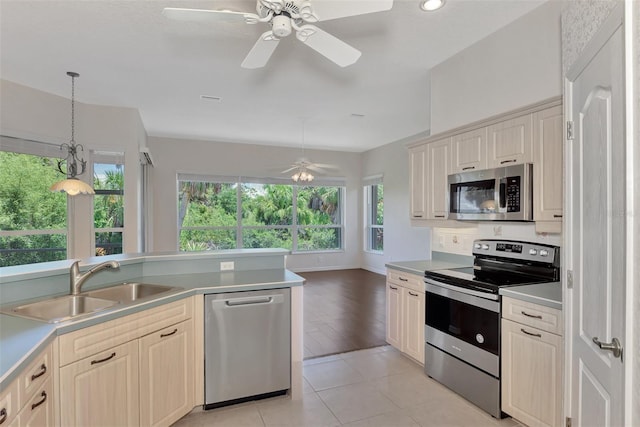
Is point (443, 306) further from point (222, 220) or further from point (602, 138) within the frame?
point (222, 220)

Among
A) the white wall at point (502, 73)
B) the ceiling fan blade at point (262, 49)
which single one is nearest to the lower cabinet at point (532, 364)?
the white wall at point (502, 73)

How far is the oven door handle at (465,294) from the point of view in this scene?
2326mm

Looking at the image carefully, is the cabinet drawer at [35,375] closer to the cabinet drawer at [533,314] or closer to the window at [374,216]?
the cabinet drawer at [533,314]

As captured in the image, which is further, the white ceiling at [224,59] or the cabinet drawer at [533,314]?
the white ceiling at [224,59]

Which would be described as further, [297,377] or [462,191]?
[462,191]

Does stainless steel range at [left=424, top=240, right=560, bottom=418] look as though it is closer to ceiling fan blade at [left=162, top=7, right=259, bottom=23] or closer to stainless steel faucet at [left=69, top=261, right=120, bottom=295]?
ceiling fan blade at [left=162, top=7, right=259, bottom=23]

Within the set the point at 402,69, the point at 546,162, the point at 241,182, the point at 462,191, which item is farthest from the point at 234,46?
the point at 241,182

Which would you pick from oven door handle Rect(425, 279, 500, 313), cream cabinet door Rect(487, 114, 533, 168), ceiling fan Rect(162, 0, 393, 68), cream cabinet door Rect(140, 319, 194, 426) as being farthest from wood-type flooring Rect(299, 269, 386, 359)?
ceiling fan Rect(162, 0, 393, 68)

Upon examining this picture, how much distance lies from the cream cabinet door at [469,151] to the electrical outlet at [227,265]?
83.5 inches

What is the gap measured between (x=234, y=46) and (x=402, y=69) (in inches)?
65.3

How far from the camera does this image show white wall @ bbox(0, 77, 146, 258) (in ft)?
12.7

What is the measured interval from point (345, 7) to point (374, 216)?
6.75 metres

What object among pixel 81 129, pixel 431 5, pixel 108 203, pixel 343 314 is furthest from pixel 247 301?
pixel 81 129

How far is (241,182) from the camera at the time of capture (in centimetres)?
750
